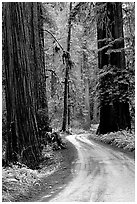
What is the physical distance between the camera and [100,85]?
12.4m

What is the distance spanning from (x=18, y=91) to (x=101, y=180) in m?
3.15

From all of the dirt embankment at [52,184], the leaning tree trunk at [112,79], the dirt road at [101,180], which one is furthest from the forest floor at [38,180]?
the leaning tree trunk at [112,79]

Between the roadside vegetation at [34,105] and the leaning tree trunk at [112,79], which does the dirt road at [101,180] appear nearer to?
the roadside vegetation at [34,105]

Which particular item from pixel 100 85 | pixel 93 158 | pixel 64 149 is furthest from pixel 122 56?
pixel 93 158

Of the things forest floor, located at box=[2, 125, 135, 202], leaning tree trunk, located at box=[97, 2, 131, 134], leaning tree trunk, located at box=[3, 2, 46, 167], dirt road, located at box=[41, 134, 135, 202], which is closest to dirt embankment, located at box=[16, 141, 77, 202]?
forest floor, located at box=[2, 125, 135, 202]

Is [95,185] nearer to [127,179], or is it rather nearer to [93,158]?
[127,179]

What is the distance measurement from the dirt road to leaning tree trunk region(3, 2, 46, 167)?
132 centimetres

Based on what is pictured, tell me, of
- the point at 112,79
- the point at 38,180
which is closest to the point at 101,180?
the point at 38,180

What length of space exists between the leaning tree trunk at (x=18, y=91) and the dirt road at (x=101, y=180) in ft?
4.32

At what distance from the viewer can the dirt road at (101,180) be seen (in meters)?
4.46

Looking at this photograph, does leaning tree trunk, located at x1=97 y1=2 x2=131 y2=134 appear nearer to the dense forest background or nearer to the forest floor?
the dense forest background

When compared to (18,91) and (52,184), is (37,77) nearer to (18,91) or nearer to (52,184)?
Result: (18,91)

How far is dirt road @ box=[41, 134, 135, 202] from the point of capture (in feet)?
14.6

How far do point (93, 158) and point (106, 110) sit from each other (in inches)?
205
